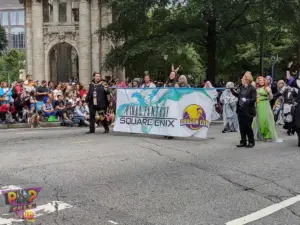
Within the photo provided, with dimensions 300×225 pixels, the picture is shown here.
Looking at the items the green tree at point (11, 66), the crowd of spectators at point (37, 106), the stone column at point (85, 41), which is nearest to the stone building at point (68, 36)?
the stone column at point (85, 41)

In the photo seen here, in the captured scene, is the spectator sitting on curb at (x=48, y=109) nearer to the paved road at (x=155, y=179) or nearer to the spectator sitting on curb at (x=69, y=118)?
the spectator sitting on curb at (x=69, y=118)

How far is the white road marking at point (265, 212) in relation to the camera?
5.07 meters

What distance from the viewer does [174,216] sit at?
205 inches

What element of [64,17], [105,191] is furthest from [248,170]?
[64,17]

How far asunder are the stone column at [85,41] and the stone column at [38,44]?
147 inches

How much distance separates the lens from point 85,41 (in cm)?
3872

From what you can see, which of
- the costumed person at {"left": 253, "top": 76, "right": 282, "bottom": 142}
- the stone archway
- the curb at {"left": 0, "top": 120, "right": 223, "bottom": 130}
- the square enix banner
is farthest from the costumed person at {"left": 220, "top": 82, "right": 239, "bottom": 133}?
the stone archway

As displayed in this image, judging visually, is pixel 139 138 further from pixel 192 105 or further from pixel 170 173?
pixel 170 173

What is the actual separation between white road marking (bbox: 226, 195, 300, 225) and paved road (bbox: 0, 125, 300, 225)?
5 cm

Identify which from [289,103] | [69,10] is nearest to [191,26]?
[289,103]

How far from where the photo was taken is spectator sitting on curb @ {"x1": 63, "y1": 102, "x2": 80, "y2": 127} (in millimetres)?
18391

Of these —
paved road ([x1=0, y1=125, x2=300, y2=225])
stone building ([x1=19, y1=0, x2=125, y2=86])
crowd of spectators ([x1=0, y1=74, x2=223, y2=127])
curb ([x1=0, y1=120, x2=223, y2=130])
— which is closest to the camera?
paved road ([x1=0, y1=125, x2=300, y2=225])

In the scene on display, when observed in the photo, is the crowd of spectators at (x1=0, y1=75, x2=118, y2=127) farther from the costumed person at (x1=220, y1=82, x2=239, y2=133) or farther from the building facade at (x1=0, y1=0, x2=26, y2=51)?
the building facade at (x1=0, y1=0, x2=26, y2=51)

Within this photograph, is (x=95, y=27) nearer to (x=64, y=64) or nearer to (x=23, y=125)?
(x=64, y=64)
